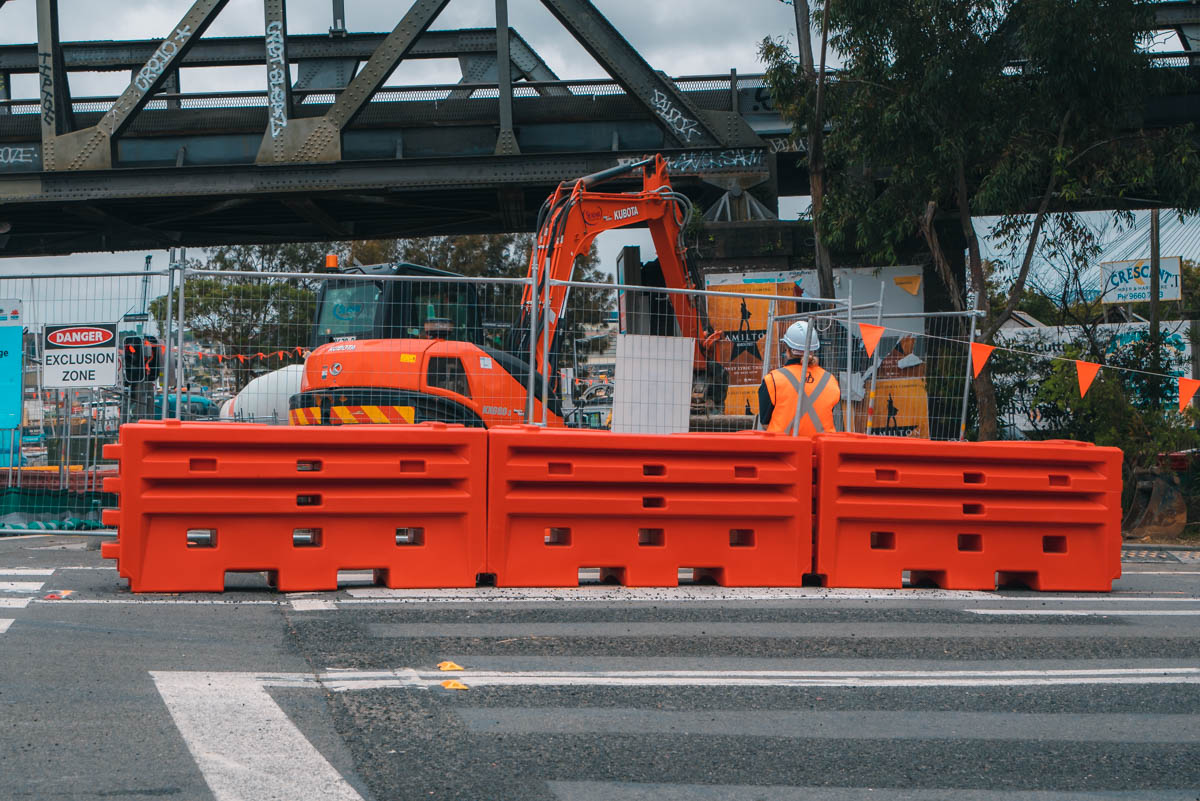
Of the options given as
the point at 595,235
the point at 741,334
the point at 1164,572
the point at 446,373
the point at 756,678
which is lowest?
the point at 1164,572

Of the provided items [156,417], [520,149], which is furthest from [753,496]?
[520,149]

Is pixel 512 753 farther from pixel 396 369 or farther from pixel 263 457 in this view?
pixel 396 369

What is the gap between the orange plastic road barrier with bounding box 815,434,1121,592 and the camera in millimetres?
7930

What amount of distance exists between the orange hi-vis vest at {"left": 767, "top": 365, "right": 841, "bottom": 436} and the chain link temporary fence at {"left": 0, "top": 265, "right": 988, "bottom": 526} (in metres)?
1.39

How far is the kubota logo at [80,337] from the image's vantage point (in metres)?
11.0

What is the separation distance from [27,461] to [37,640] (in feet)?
22.0

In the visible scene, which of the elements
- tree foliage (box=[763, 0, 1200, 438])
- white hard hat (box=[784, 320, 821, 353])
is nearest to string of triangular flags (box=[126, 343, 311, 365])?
white hard hat (box=[784, 320, 821, 353])

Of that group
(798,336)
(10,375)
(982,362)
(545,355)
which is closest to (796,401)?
(798,336)

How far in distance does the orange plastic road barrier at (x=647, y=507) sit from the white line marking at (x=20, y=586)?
2774 millimetres

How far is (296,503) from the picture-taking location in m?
7.21

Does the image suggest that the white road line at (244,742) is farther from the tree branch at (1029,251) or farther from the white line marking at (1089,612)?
the tree branch at (1029,251)

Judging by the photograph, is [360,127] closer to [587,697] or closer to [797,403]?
[797,403]

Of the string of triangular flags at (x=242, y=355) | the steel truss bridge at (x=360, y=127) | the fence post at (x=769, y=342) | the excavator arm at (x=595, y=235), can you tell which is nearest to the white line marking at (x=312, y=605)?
the string of triangular flags at (x=242, y=355)

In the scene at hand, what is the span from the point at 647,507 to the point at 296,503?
7.16 ft
